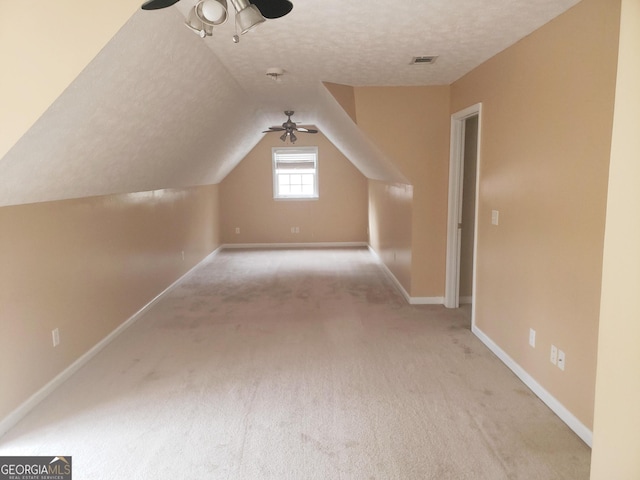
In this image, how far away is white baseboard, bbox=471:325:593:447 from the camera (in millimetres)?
2312

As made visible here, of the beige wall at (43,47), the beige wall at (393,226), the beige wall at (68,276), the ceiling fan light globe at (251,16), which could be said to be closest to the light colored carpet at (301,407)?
the beige wall at (68,276)

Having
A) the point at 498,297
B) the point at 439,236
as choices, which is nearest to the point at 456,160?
the point at 439,236

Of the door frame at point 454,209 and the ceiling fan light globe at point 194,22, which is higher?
the ceiling fan light globe at point 194,22

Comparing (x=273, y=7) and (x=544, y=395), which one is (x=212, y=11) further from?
(x=544, y=395)

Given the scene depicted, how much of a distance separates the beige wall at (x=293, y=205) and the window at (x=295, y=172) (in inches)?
4.2

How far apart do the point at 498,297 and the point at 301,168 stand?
574 cm

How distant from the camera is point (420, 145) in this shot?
178 inches

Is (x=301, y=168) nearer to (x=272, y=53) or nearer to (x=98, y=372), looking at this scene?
(x=272, y=53)

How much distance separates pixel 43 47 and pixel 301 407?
2.28 meters

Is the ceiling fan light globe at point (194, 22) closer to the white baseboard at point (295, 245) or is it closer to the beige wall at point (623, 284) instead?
the beige wall at point (623, 284)

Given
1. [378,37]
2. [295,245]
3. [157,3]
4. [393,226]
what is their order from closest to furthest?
[157,3], [378,37], [393,226], [295,245]

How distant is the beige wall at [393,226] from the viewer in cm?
492

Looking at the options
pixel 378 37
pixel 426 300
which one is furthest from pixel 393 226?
pixel 378 37

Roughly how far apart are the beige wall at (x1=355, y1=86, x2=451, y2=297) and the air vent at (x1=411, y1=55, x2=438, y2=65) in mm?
891
